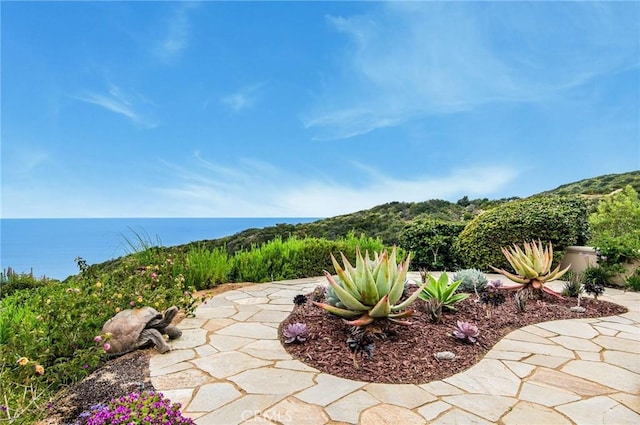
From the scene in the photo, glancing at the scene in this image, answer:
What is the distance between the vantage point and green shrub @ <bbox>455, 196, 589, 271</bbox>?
6914 mm

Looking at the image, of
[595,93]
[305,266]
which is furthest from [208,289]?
[595,93]

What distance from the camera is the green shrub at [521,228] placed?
691 cm

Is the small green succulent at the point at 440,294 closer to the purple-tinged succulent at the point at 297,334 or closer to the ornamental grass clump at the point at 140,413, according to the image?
the purple-tinged succulent at the point at 297,334

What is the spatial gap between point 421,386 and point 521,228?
18.9 feet

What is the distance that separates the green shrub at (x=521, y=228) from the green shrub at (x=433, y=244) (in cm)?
28

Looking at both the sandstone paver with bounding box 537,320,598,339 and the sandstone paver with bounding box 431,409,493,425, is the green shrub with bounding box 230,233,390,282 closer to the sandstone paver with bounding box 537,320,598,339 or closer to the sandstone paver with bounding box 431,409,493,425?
the sandstone paver with bounding box 537,320,598,339

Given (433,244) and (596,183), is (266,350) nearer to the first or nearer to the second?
(433,244)

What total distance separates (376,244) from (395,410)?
6.00 m

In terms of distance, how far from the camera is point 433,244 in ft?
26.8

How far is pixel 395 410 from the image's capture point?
2.14m

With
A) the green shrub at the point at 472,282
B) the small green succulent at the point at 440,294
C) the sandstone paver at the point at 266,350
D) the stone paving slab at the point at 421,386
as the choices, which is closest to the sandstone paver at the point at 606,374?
the stone paving slab at the point at 421,386

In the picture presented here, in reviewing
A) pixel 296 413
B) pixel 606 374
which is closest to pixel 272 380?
pixel 296 413

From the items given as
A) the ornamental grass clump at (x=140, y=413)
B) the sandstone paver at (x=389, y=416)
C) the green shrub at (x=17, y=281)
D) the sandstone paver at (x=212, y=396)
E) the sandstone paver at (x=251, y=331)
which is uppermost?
the green shrub at (x=17, y=281)

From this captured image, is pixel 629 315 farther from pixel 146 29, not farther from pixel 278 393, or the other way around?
pixel 146 29
